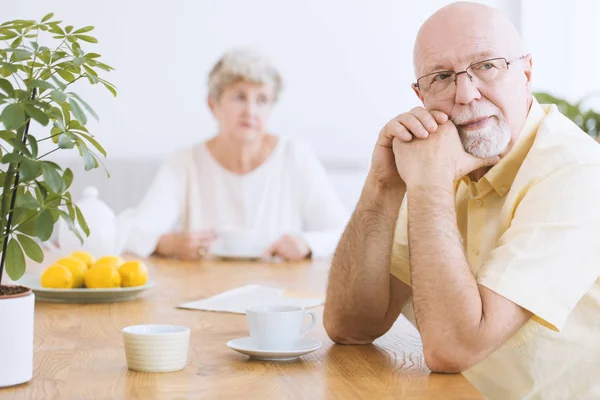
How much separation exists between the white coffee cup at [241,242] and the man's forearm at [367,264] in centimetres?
107

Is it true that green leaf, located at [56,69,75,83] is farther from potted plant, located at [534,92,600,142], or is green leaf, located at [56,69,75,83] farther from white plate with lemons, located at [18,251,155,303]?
potted plant, located at [534,92,600,142]

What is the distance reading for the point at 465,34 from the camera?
54.4 inches

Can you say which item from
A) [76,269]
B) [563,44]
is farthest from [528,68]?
[563,44]

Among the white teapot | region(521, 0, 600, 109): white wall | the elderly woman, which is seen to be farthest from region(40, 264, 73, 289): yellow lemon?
region(521, 0, 600, 109): white wall

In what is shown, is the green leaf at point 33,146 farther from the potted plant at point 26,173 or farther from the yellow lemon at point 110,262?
the yellow lemon at point 110,262

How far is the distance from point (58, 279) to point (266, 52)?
2465mm

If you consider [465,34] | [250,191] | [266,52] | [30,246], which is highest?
[266,52]

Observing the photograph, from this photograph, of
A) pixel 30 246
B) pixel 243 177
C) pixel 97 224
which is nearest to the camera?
pixel 30 246

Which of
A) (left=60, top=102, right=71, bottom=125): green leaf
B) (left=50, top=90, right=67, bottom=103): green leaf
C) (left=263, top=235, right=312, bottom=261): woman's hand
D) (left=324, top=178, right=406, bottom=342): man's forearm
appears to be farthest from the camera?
(left=263, top=235, right=312, bottom=261): woman's hand

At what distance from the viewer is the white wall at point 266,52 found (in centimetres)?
397

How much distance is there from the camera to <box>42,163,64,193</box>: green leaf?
94 centimetres

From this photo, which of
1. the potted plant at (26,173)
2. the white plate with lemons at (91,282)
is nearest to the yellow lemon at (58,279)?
the white plate with lemons at (91,282)

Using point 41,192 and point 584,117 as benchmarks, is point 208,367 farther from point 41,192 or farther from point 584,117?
point 584,117

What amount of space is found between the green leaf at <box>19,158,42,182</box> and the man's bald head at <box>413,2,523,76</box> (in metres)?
0.73
